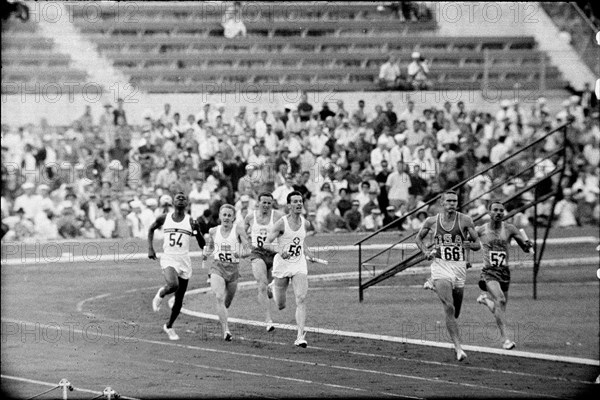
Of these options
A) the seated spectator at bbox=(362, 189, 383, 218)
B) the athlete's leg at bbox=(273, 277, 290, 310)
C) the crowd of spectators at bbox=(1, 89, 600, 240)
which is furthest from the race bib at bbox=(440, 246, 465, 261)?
the seated spectator at bbox=(362, 189, 383, 218)

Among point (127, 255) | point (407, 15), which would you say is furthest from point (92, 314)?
point (407, 15)

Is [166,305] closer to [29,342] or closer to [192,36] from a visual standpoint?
[29,342]

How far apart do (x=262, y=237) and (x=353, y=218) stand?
18.0ft

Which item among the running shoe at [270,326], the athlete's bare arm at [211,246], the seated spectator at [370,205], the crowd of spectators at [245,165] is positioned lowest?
the running shoe at [270,326]

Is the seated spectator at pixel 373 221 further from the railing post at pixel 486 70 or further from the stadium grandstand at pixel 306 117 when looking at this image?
the railing post at pixel 486 70

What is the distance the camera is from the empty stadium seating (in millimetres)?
26422

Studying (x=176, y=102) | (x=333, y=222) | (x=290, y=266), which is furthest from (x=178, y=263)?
(x=176, y=102)

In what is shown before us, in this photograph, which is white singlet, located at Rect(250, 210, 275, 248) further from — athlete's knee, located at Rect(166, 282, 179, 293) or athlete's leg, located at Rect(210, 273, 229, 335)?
athlete's knee, located at Rect(166, 282, 179, 293)

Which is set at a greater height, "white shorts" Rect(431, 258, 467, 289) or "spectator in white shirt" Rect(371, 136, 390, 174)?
"spectator in white shirt" Rect(371, 136, 390, 174)

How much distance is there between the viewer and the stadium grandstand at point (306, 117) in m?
22.1

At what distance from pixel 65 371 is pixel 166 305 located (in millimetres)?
4208

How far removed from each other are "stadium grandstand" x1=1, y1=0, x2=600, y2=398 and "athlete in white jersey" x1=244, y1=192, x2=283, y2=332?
227 centimetres

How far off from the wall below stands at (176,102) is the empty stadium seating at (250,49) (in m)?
0.27

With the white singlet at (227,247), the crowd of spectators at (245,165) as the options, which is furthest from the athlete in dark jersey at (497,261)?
the crowd of spectators at (245,165)
